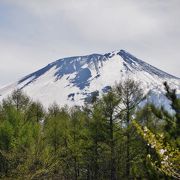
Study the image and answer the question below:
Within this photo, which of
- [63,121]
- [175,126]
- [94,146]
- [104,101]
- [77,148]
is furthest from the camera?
[63,121]

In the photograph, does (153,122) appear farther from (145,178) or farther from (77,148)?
(145,178)

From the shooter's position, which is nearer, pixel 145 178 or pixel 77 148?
pixel 145 178

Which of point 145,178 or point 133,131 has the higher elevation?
point 133,131

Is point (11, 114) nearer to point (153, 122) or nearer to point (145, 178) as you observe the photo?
point (153, 122)

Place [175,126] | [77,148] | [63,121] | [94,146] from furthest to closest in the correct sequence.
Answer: [63,121]
[77,148]
[94,146]
[175,126]

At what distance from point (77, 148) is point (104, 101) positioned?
751 cm

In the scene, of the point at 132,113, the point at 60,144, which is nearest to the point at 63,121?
the point at 60,144

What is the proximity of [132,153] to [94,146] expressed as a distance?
310 centimetres

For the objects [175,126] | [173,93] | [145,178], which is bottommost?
[145,178]

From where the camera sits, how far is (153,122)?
36250 mm

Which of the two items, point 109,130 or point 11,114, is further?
point 11,114

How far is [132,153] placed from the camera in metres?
35.2

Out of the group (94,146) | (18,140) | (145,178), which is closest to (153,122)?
(94,146)

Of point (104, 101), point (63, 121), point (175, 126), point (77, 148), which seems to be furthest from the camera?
point (63, 121)
